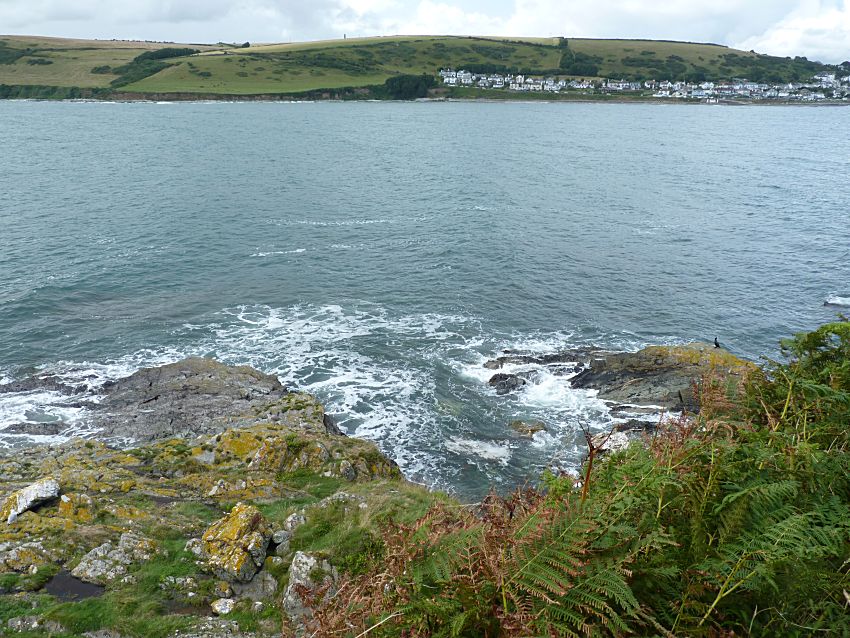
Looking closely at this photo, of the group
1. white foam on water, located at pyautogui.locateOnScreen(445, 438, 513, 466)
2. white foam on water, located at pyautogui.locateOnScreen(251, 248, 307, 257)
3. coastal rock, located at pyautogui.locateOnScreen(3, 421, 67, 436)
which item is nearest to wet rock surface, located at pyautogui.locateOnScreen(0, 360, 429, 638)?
coastal rock, located at pyautogui.locateOnScreen(3, 421, 67, 436)

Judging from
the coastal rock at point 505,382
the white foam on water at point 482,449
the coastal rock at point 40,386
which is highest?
the coastal rock at point 40,386

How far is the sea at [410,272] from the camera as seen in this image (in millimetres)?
30344

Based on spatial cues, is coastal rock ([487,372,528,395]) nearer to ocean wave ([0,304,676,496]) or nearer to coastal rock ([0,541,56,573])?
ocean wave ([0,304,676,496])

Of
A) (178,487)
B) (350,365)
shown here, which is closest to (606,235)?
(350,365)

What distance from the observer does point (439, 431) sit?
2792 centimetres

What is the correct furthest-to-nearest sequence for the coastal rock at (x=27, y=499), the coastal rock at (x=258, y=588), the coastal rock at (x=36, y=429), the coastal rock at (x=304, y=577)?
1. the coastal rock at (x=36, y=429)
2. the coastal rock at (x=27, y=499)
3. the coastal rock at (x=258, y=588)
4. the coastal rock at (x=304, y=577)

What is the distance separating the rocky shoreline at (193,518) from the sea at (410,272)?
4114 millimetres

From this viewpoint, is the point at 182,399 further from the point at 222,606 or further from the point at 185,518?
the point at 222,606

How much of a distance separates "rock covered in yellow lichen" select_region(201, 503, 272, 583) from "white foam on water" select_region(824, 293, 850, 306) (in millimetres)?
45732

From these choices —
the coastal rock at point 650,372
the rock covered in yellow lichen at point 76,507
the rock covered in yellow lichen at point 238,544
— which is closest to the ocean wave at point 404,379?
the coastal rock at point 650,372

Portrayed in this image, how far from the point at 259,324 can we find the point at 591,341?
22613 mm

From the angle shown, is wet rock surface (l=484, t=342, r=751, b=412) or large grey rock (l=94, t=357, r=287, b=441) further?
wet rock surface (l=484, t=342, r=751, b=412)

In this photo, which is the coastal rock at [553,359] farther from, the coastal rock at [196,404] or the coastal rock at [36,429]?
the coastal rock at [36,429]

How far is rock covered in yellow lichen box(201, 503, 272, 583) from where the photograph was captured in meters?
12.1
